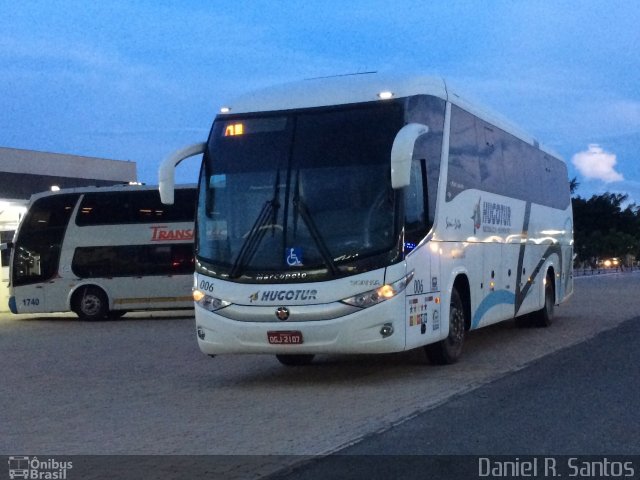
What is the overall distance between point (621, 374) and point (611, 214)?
9735 centimetres

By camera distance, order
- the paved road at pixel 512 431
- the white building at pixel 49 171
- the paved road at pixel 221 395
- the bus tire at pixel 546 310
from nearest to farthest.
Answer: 1. the paved road at pixel 512 431
2. the paved road at pixel 221 395
3. the bus tire at pixel 546 310
4. the white building at pixel 49 171

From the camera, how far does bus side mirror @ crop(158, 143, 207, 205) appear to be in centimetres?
1198

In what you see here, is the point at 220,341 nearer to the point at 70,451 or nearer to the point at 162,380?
the point at 162,380

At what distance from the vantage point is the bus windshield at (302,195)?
10938 millimetres

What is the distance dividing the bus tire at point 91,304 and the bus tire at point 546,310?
488 inches

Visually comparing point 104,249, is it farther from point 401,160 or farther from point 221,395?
point 401,160

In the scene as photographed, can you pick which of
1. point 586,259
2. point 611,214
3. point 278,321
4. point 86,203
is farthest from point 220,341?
point 611,214

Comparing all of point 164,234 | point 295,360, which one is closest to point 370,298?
point 295,360

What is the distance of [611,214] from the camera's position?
344 feet

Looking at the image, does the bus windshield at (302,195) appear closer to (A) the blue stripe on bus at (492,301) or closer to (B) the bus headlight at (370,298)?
(B) the bus headlight at (370,298)

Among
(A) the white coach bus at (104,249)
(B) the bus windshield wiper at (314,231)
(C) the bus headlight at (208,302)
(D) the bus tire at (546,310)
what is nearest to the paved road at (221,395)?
(D) the bus tire at (546,310)

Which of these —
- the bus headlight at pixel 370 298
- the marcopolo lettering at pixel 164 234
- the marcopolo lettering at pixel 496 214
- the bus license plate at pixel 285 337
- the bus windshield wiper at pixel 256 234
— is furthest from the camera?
the marcopolo lettering at pixel 164 234

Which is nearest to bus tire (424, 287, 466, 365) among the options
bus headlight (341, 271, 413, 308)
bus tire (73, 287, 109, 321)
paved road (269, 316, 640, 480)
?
paved road (269, 316, 640, 480)

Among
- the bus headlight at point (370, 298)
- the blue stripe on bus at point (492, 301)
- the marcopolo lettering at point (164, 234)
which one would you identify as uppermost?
the marcopolo lettering at point (164, 234)
